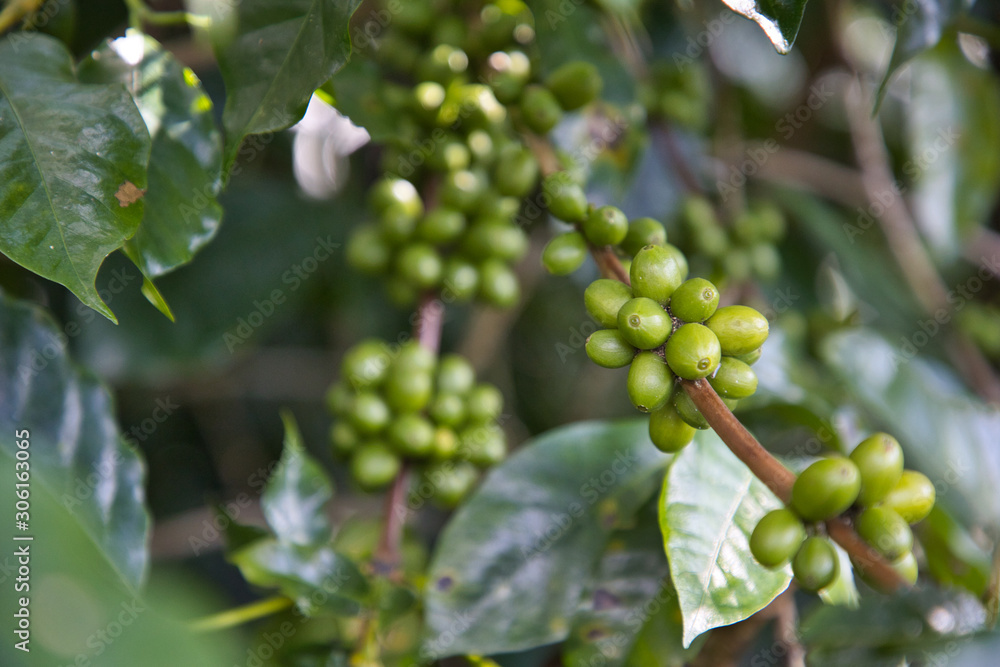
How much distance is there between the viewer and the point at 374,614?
2.75 feet

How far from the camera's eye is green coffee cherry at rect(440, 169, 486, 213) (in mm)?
983

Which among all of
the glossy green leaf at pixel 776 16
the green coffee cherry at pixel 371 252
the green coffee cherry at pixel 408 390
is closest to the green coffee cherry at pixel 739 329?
the glossy green leaf at pixel 776 16

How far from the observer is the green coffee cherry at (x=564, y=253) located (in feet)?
2.17

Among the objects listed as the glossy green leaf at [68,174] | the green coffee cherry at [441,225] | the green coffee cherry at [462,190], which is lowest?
the green coffee cherry at [441,225]

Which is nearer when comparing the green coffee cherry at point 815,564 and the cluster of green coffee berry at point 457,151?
the green coffee cherry at point 815,564

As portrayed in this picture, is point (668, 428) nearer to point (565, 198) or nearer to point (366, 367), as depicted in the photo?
point (565, 198)

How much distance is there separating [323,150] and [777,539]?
140 centimetres

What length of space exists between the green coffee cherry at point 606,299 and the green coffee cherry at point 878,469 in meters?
0.22

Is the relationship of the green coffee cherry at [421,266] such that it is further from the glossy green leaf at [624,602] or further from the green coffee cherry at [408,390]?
the glossy green leaf at [624,602]

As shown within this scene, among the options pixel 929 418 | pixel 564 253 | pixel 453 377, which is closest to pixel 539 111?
pixel 564 253

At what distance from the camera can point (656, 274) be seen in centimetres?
54

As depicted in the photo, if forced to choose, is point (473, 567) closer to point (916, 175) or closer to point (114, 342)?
point (114, 342)

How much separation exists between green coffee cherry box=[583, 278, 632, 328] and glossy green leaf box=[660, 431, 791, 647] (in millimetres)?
204

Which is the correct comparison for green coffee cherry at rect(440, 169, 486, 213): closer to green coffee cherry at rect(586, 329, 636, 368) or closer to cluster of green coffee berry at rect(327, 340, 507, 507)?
cluster of green coffee berry at rect(327, 340, 507, 507)
